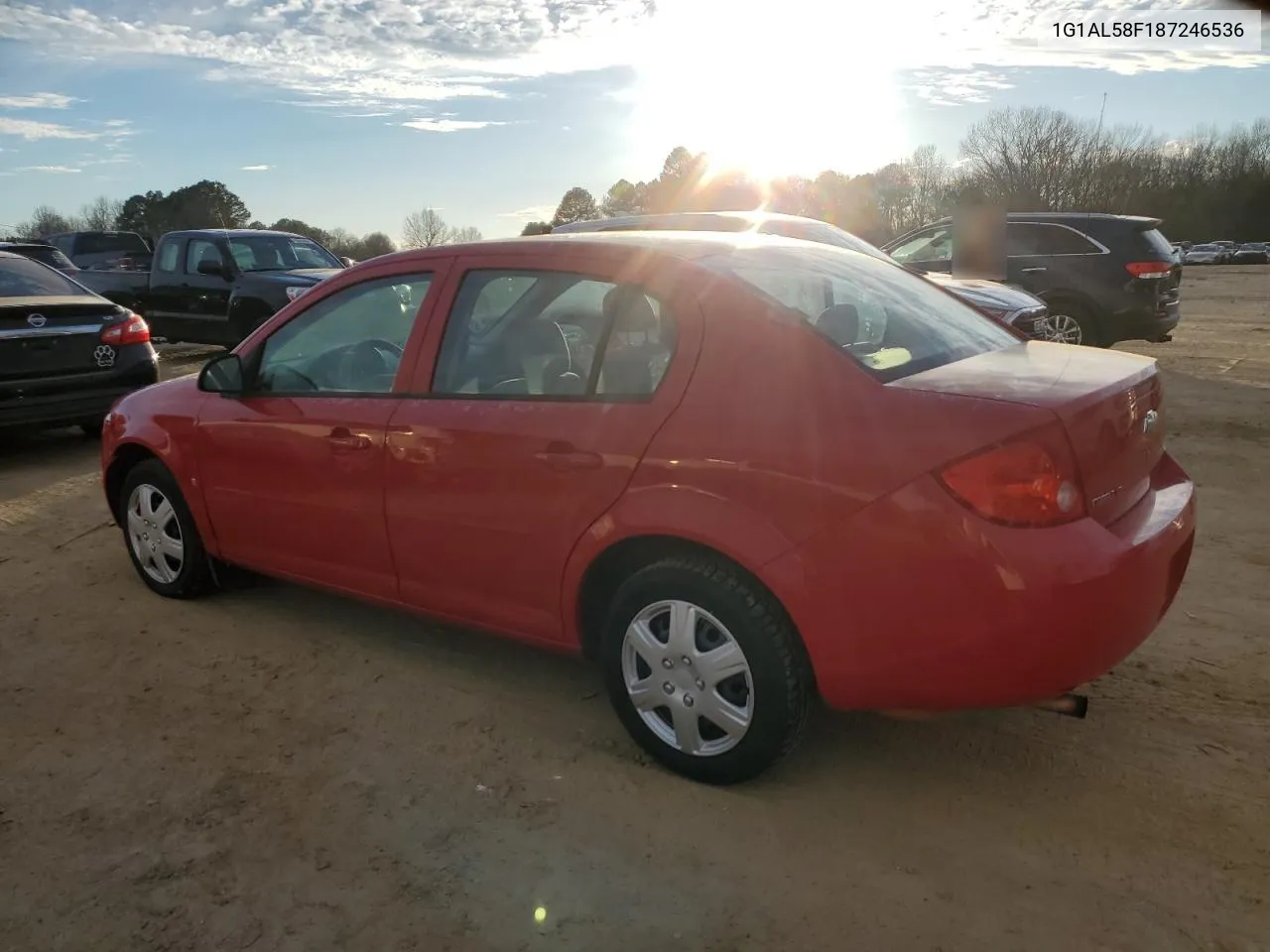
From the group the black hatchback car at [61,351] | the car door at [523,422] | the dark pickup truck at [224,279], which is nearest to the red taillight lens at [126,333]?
the black hatchback car at [61,351]

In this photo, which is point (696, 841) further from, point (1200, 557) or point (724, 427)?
point (1200, 557)

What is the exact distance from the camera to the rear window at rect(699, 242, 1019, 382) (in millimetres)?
2910

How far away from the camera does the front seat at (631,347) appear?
3.00 metres

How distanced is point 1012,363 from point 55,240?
19.0 m

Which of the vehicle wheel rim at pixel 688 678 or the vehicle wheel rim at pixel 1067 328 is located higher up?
the vehicle wheel rim at pixel 688 678

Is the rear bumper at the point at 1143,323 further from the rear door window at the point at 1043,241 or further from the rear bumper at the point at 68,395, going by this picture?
the rear bumper at the point at 68,395

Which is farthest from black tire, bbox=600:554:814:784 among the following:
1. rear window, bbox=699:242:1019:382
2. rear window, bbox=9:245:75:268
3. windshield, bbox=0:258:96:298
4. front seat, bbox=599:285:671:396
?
rear window, bbox=9:245:75:268

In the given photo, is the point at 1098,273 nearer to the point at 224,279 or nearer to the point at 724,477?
the point at 724,477

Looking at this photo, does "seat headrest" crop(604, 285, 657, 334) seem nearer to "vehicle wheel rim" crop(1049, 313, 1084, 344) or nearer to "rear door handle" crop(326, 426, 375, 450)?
"rear door handle" crop(326, 426, 375, 450)

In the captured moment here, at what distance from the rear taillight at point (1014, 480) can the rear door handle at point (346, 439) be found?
210 cm

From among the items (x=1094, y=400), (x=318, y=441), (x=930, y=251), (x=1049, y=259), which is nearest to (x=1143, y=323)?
(x=1049, y=259)

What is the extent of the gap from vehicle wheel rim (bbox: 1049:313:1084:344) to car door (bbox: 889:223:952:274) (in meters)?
1.38

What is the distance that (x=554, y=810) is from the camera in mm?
2930

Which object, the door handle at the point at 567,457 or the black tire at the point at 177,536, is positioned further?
the black tire at the point at 177,536
